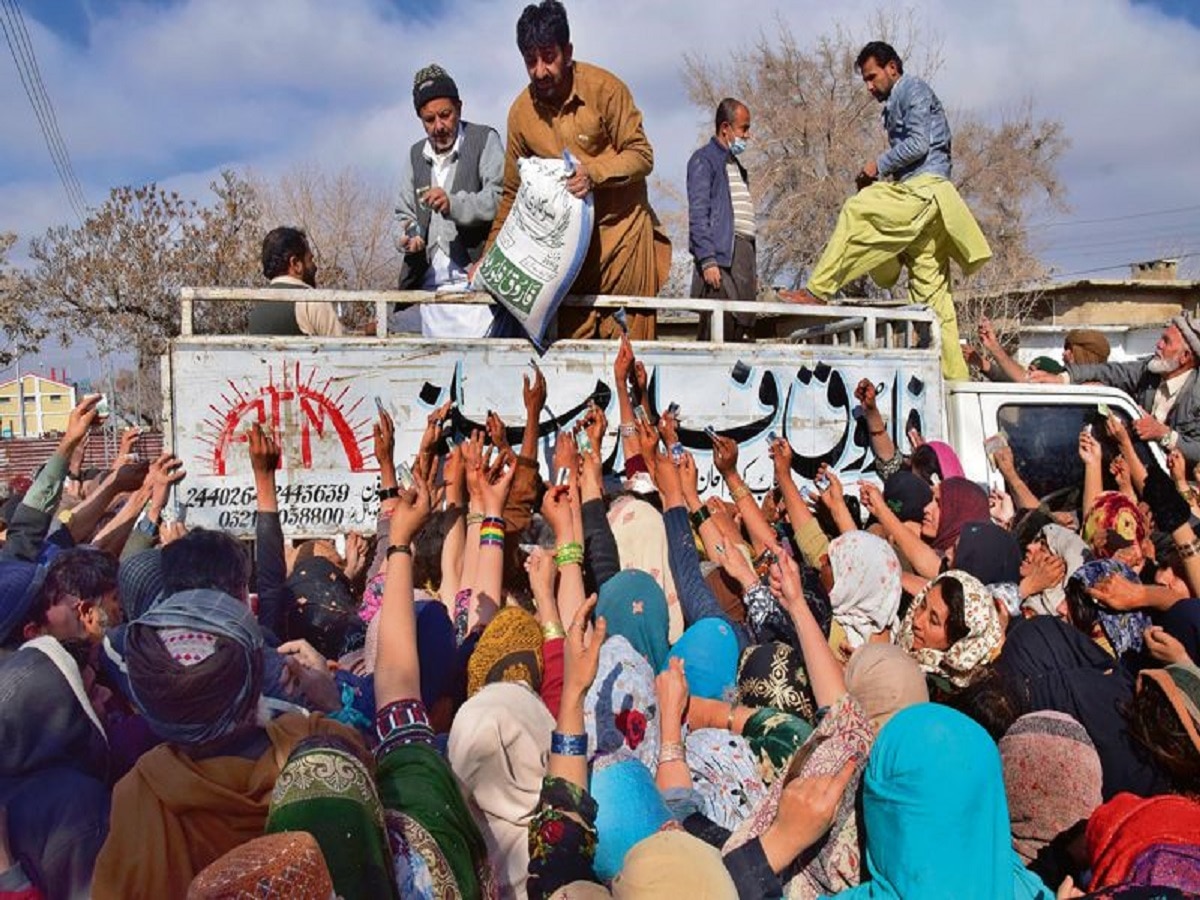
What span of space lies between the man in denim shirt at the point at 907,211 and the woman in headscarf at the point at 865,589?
3505 millimetres

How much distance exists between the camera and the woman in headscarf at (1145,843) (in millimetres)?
2498

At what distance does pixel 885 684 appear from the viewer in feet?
10.1

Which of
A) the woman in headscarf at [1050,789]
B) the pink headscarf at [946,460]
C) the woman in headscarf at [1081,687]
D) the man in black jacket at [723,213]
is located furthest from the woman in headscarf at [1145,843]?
the man in black jacket at [723,213]

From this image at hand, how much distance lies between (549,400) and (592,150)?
4.64 feet

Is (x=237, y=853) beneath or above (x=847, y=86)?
beneath

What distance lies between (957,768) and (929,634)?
45.1 inches

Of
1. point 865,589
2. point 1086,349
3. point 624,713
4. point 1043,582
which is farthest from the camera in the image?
point 1086,349

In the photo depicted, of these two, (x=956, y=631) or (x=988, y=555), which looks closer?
(x=956, y=631)

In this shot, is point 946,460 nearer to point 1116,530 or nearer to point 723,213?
point 1116,530

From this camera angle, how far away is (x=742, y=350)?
626cm

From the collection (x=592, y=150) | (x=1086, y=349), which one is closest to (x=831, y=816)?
(x=592, y=150)

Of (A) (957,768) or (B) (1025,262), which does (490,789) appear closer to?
(A) (957,768)

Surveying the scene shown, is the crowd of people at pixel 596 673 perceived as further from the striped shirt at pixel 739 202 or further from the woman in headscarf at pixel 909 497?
the striped shirt at pixel 739 202

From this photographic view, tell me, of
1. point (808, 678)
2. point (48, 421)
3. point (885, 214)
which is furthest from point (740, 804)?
point (48, 421)
